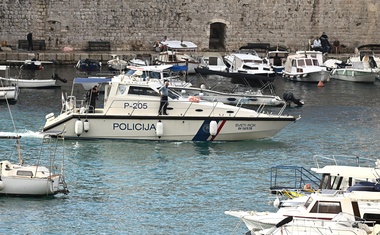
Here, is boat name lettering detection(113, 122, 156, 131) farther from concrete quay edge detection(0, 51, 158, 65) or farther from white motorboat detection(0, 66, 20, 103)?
concrete quay edge detection(0, 51, 158, 65)

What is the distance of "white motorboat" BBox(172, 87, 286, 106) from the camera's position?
37350 mm

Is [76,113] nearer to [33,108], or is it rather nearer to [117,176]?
[117,176]

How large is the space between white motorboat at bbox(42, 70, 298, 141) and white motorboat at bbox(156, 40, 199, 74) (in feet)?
47.8

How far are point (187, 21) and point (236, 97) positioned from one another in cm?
1329

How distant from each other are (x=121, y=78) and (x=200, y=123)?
7.29ft

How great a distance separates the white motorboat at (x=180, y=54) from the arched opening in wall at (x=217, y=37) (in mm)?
1825

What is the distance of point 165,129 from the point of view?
31.0 meters

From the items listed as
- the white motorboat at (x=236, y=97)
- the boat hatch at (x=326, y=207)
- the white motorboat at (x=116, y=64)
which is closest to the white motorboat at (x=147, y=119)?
the white motorboat at (x=236, y=97)

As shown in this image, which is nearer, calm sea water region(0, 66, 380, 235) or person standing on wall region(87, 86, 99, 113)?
calm sea water region(0, 66, 380, 235)

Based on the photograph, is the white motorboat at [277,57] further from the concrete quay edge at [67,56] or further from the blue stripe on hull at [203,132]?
the blue stripe on hull at [203,132]

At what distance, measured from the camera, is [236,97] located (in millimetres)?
38250

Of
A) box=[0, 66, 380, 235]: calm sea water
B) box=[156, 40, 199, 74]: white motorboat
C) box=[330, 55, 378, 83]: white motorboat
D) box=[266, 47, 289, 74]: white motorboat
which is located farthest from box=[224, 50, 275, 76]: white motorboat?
box=[0, 66, 380, 235]: calm sea water

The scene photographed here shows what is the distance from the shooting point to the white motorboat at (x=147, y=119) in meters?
30.8

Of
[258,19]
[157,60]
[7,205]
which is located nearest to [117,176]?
[7,205]
